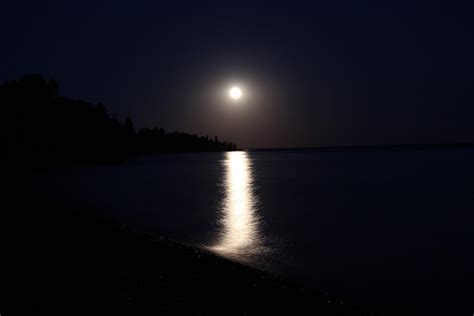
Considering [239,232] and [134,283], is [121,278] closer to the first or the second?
[134,283]

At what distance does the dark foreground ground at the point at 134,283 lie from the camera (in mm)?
6922

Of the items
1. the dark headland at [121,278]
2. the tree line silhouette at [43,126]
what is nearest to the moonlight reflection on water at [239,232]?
the dark headland at [121,278]

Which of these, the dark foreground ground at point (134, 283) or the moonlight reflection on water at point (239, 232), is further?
the moonlight reflection on water at point (239, 232)

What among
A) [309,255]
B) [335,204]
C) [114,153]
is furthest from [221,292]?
[114,153]

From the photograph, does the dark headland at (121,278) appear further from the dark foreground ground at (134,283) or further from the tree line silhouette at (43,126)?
the tree line silhouette at (43,126)

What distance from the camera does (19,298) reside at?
23.1 ft

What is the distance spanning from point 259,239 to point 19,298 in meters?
11.7

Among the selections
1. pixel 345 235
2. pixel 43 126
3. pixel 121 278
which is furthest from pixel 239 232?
pixel 43 126

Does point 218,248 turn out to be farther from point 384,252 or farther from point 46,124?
point 46,124

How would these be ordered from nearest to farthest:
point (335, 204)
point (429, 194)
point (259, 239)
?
point (259, 239) < point (335, 204) < point (429, 194)

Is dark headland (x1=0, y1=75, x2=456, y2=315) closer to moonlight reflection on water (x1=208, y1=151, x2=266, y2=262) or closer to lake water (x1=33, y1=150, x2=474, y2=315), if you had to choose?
lake water (x1=33, y1=150, x2=474, y2=315)

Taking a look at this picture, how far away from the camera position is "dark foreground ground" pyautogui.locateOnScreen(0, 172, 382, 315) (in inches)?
273

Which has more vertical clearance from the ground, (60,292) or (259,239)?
(60,292)

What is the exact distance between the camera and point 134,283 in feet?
26.1
